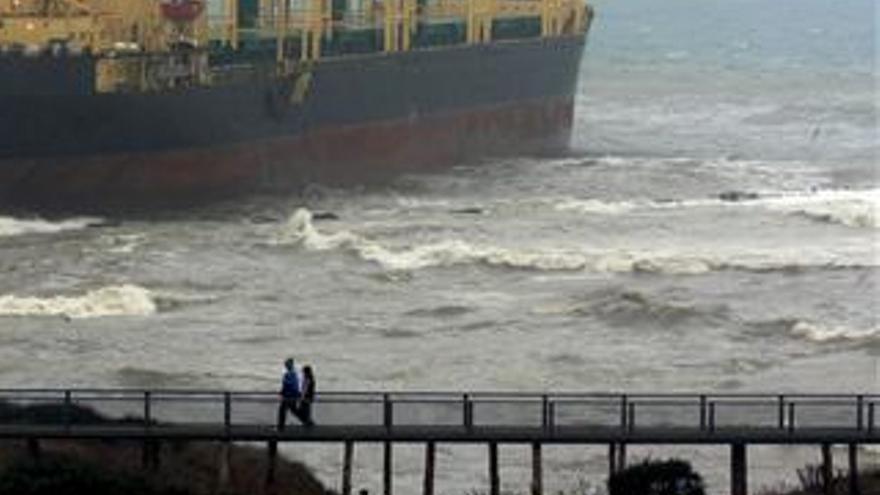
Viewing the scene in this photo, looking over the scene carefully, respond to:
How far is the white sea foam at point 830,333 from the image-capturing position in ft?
138

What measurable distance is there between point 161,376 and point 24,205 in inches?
855

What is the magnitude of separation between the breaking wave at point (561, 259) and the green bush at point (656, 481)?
79.6 ft

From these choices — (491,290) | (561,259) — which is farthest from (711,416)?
(561,259)

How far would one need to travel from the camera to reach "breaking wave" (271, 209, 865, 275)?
169 ft

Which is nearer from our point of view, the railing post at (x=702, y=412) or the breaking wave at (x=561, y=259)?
the railing post at (x=702, y=412)

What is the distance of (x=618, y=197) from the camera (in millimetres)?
68188

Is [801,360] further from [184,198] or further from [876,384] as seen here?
[184,198]

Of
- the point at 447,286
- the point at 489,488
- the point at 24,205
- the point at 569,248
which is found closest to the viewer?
the point at 489,488

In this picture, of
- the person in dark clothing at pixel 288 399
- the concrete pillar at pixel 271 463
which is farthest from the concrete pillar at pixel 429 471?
the concrete pillar at pixel 271 463

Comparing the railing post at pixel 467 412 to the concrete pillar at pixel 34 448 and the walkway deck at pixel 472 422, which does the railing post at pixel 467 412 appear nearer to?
the walkway deck at pixel 472 422

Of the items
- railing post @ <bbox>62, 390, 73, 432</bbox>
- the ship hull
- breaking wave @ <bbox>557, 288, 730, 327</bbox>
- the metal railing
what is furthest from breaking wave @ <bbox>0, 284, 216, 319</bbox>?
railing post @ <bbox>62, 390, 73, 432</bbox>

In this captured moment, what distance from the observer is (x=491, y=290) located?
48.3 metres

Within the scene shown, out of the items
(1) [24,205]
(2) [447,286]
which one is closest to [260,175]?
(1) [24,205]

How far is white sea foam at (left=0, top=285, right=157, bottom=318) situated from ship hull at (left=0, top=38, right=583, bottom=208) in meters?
12.5
